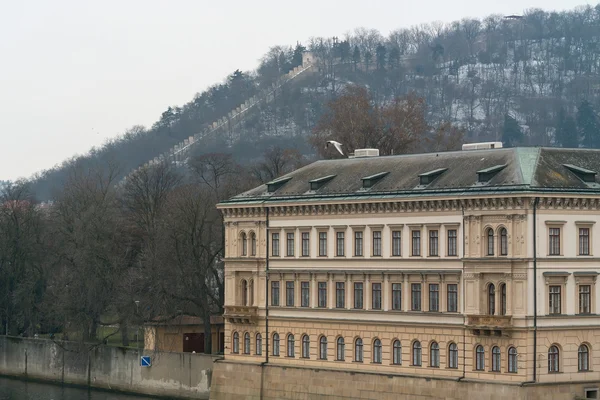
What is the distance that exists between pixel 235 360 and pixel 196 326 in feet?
44.1

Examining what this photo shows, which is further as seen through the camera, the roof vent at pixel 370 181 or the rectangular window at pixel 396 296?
the roof vent at pixel 370 181

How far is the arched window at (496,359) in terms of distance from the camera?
3054 inches

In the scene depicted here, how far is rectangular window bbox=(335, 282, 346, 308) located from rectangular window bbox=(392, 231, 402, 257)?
424cm

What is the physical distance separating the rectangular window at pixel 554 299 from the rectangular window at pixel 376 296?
32.5ft

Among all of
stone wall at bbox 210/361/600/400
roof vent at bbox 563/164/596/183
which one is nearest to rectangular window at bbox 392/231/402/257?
stone wall at bbox 210/361/600/400

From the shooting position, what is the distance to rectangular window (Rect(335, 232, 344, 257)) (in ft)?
Answer: 284

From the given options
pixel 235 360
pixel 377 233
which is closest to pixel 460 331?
pixel 377 233

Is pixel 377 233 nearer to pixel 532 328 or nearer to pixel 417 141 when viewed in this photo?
pixel 532 328

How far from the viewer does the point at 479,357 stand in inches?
3091

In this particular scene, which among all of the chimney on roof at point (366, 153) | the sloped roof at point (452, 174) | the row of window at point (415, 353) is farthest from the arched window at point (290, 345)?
the chimney on roof at point (366, 153)

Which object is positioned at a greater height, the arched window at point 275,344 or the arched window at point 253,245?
the arched window at point 253,245

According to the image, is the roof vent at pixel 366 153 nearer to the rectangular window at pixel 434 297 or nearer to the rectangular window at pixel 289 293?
the rectangular window at pixel 289 293

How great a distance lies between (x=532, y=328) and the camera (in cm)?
7644

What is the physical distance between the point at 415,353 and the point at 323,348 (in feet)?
22.5
